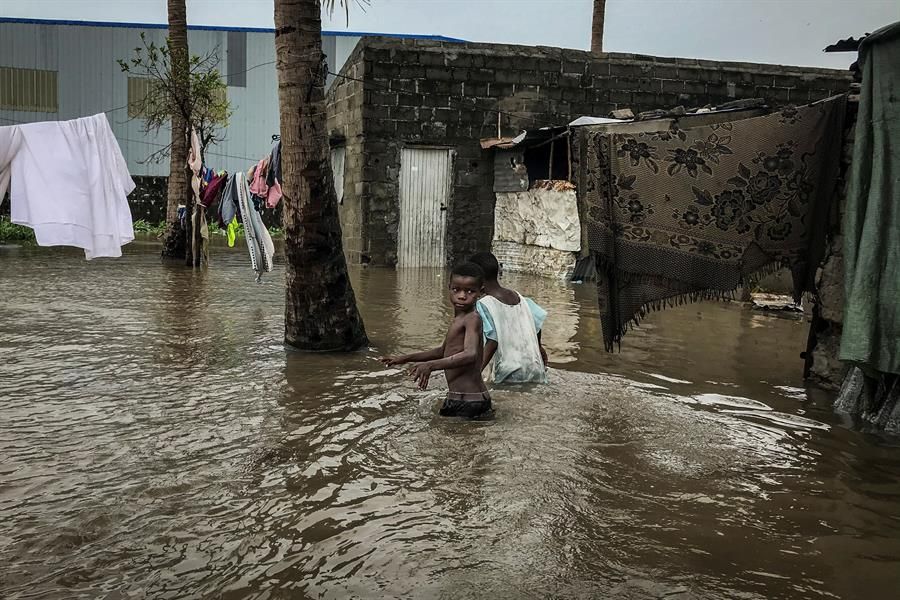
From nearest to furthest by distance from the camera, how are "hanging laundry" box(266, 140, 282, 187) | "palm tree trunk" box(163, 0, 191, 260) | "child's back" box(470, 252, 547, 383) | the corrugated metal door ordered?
"child's back" box(470, 252, 547, 383) < "hanging laundry" box(266, 140, 282, 187) < "palm tree trunk" box(163, 0, 191, 260) < the corrugated metal door

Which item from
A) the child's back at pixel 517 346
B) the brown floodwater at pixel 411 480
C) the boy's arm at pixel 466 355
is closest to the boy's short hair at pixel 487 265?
the child's back at pixel 517 346

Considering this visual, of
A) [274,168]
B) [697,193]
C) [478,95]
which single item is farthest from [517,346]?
[478,95]

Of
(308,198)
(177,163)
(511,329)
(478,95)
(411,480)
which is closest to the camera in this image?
(411,480)

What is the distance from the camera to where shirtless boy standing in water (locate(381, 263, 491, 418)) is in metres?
4.73

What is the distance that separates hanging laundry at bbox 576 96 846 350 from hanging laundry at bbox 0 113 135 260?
466cm

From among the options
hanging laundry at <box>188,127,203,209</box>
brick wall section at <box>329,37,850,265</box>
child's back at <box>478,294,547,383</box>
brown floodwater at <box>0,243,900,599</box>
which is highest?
brick wall section at <box>329,37,850,265</box>

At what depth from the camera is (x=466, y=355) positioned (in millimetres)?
4660

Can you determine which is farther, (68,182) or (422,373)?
(68,182)

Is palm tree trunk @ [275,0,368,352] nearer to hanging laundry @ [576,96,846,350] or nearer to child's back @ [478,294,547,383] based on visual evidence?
child's back @ [478,294,547,383]

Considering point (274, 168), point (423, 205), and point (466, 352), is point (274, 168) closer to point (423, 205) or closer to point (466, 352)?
point (423, 205)

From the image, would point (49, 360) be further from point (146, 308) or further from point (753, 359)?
point (753, 359)

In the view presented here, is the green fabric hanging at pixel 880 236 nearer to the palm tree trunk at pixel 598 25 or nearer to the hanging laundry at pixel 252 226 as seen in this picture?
the hanging laundry at pixel 252 226

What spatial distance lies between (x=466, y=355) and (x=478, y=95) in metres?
12.0

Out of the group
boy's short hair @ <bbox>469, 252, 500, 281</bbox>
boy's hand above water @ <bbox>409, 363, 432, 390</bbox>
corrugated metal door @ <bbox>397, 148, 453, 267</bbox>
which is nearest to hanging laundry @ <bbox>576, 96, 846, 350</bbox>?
boy's short hair @ <bbox>469, 252, 500, 281</bbox>
